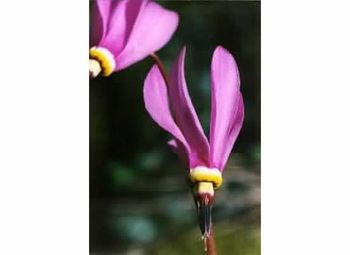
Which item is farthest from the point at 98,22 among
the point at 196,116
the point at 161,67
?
the point at 196,116

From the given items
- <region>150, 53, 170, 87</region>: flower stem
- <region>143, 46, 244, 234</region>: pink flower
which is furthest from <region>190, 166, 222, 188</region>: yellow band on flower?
<region>150, 53, 170, 87</region>: flower stem

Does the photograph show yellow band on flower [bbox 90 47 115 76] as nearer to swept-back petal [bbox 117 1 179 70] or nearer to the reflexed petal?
swept-back petal [bbox 117 1 179 70]

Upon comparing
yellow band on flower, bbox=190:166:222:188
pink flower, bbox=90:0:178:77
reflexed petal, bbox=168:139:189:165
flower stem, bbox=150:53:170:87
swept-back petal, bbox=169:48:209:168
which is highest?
pink flower, bbox=90:0:178:77

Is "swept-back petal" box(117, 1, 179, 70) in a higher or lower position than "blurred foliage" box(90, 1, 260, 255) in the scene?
higher

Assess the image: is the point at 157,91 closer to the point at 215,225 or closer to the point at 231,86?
the point at 231,86

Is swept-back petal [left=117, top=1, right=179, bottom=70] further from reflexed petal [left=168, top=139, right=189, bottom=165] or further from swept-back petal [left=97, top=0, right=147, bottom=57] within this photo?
reflexed petal [left=168, top=139, right=189, bottom=165]

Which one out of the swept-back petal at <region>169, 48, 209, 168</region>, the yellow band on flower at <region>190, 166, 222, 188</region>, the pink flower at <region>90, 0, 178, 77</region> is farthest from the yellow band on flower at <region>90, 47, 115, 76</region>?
the yellow band on flower at <region>190, 166, 222, 188</region>

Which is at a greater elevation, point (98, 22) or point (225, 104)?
point (98, 22)

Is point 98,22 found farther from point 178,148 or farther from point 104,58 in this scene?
point 178,148
